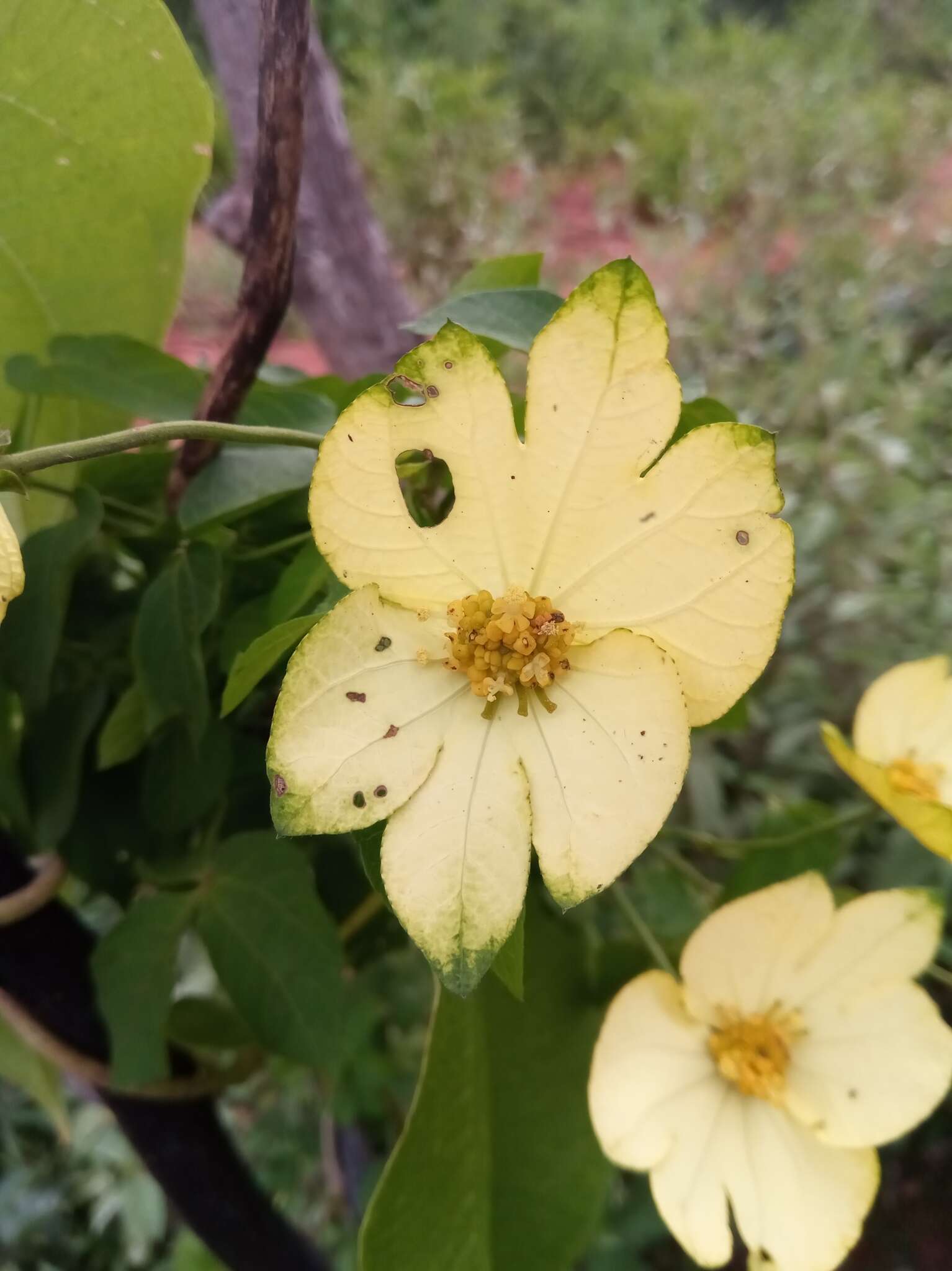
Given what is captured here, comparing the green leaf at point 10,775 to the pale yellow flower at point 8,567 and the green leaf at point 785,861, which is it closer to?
the pale yellow flower at point 8,567

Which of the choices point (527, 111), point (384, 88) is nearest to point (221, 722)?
point (384, 88)

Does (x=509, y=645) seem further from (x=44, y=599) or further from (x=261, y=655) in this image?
(x=44, y=599)

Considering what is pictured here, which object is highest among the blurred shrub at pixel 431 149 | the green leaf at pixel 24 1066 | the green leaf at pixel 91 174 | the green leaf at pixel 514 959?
the blurred shrub at pixel 431 149

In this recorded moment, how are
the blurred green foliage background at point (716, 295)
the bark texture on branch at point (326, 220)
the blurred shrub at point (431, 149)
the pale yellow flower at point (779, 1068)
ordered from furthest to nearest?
the blurred shrub at point (431, 149) → the blurred green foliage background at point (716, 295) → the bark texture on branch at point (326, 220) → the pale yellow flower at point (779, 1068)

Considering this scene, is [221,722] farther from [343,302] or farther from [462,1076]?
[343,302]

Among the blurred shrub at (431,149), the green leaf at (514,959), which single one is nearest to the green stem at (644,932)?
the green leaf at (514,959)

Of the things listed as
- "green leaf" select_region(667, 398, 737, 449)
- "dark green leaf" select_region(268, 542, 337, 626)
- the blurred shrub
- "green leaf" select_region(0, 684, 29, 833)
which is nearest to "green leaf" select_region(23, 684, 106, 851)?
"green leaf" select_region(0, 684, 29, 833)

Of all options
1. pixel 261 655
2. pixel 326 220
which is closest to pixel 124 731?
pixel 261 655
